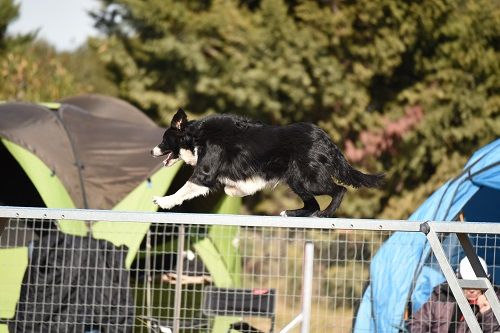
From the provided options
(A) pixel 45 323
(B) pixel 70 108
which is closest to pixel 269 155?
(A) pixel 45 323

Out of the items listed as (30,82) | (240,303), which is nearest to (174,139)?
(240,303)

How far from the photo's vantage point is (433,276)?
6805 millimetres

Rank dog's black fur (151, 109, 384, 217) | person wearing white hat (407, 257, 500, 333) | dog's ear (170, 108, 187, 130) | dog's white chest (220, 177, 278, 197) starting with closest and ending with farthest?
dog's black fur (151, 109, 384, 217) → dog's white chest (220, 177, 278, 197) → dog's ear (170, 108, 187, 130) → person wearing white hat (407, 257, 500, 333)

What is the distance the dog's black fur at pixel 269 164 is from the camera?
488 centimetres

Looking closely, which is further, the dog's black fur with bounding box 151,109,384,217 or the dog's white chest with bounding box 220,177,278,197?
the dog's white chest with bounding box 220,177,278,197

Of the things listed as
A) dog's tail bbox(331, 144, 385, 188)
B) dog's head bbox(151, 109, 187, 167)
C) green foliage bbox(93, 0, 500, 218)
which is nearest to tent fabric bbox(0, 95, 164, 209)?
dog's head bbox(151, 109, 187, 167)

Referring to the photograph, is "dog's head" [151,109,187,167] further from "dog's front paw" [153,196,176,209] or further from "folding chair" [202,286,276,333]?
"folding chair" [202,286,276,333]

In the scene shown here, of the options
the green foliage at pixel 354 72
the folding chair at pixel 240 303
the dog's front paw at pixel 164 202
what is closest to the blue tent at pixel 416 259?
the folding chair at pixel 240 303

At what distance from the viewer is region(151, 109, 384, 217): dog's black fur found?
192 inches

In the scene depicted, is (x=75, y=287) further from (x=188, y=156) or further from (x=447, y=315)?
(x=447, y=315)

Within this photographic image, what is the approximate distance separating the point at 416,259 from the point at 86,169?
3.14m

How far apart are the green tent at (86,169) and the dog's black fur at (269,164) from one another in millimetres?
1950

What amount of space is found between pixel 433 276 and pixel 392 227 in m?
2.92

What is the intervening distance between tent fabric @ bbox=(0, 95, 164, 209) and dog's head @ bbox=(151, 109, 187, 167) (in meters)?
2.50
